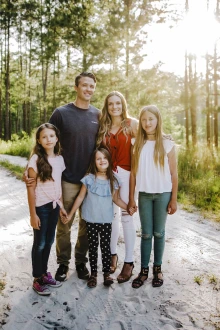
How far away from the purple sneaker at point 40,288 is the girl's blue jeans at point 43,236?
3.1 inches

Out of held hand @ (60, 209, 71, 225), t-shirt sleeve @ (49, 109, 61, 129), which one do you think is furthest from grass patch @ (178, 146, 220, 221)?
t-shirt sleeve @ (49, 109, 61, 129)

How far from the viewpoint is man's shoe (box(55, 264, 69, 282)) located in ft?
10.7

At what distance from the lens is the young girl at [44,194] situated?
2.93 metres

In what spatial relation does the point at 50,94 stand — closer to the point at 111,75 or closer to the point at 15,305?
the point at 111,75

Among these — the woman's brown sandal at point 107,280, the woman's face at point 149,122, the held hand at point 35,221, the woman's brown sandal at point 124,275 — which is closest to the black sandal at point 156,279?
the woman's brown sandal at point 124,275

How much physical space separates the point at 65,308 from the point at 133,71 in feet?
39.6

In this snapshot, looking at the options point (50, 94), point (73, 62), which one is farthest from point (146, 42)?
point (50, 94)

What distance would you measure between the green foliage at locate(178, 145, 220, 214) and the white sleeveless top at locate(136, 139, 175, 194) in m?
3.04

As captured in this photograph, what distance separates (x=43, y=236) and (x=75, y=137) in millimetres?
1110

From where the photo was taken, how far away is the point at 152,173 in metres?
3.14

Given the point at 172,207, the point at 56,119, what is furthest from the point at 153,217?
the point at 56,119

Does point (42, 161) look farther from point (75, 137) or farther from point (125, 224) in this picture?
point (125, 224)

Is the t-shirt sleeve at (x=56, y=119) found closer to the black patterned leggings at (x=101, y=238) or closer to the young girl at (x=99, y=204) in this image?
the young girl at (x=99, y=204)

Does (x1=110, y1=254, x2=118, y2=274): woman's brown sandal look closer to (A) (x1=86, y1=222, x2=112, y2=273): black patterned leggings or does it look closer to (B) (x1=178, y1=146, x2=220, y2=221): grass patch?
(A) (x1=86, y1=222, x2=112, y2=273): black patterned leggings
